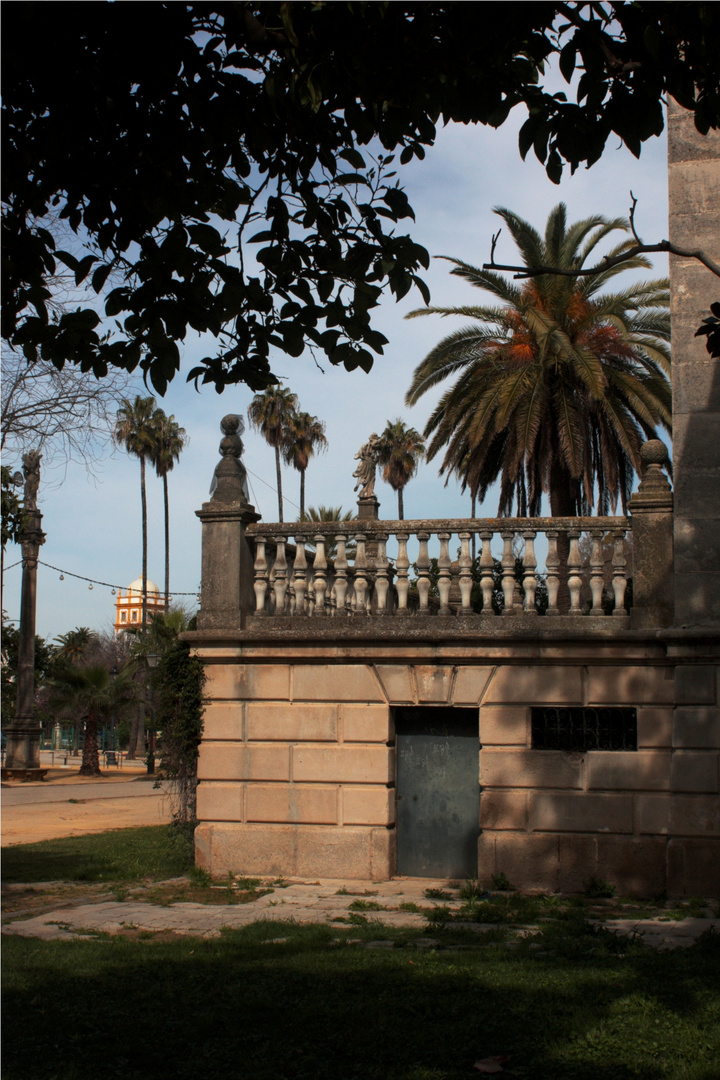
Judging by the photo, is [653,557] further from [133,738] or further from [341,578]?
[133,738]

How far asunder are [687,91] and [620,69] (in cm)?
32

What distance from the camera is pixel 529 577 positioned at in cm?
1163

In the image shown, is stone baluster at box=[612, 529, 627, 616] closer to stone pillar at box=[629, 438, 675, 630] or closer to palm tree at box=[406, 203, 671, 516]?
stone pillar at box=[629, 438, 675, 630]

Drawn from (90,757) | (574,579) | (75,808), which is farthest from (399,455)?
(574,579)

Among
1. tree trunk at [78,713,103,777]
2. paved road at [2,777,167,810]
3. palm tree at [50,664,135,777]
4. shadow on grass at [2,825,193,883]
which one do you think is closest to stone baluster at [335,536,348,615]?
shadow on grass at [2,825,193,883]

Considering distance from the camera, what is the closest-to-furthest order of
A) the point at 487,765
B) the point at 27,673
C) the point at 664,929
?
the point at 664,929, the point at 487,765, the point at 27,673

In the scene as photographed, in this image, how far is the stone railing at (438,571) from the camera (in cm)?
1156

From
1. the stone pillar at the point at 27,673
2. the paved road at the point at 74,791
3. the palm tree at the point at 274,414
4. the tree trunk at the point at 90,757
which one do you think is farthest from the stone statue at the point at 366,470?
the palm tree at the point at 274,414

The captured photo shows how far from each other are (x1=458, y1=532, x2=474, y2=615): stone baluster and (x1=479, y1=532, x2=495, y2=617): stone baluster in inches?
5.4

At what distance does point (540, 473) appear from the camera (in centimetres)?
1925

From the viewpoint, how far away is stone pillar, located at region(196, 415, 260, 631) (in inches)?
483

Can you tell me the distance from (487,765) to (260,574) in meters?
3.46

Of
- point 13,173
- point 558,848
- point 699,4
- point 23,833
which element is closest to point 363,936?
point 558,848

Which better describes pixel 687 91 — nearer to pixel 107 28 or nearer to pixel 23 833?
pixel 107 28
